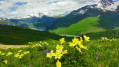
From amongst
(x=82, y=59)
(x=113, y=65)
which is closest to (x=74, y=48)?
(x=82, y=59)

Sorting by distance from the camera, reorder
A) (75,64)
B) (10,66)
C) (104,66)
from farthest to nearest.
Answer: (10,66)
(104,66)
(75,64)

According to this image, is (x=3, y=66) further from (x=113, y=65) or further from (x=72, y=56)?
(x=113, y=65)

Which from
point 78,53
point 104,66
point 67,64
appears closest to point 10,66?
point 67,64

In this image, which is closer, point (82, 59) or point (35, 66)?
point (82, 59)

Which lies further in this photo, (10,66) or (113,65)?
(10,66)

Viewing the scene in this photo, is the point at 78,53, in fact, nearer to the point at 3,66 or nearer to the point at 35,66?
the point at 35,66

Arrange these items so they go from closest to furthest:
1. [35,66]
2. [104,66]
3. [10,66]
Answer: [104,66] < [35,66] < [10,66]

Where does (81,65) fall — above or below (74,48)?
below

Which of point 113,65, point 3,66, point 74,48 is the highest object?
point 74,48

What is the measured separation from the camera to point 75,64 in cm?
422

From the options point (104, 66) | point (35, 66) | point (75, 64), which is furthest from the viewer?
point (35, 66)

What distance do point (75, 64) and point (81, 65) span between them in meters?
0.30

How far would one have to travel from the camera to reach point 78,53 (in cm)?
443

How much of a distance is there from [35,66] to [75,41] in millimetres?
2835
